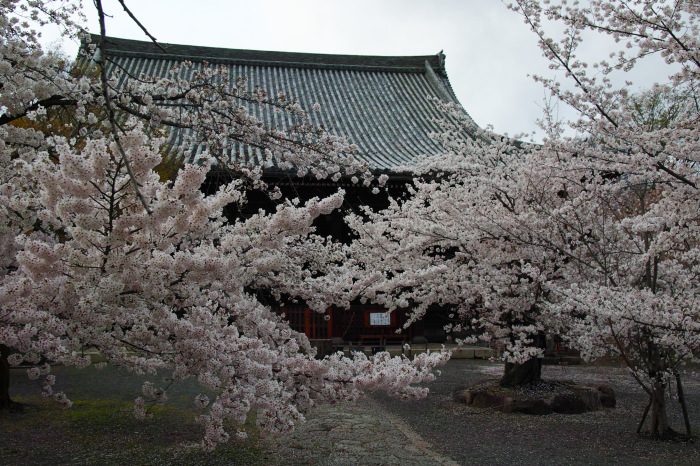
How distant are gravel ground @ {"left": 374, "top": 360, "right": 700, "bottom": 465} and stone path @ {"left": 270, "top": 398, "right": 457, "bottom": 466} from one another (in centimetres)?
24

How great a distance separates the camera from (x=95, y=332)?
10.6 ft

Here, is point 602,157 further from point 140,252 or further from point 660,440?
point 140,252

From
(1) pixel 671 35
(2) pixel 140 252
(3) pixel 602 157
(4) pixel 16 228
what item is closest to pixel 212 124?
(4) pixel 16 228

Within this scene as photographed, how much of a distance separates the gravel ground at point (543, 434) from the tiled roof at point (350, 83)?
26.8ft

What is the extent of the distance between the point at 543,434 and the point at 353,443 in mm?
2247

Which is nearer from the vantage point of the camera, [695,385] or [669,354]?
[669,354]

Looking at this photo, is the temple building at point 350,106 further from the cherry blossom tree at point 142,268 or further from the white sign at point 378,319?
the cherry blossom tree at point 142,268

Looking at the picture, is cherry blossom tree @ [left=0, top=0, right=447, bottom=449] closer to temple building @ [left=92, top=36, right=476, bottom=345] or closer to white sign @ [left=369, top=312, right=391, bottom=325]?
temple building @ [left=92, top=36, right=476, bottom=345]

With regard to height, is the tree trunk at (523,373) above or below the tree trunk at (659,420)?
above

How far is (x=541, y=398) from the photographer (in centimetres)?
741

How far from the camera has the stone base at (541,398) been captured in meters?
7.34

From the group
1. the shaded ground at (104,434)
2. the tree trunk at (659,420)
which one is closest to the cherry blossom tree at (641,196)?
the tree trunk at (659,420)

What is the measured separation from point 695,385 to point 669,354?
5.69 meters

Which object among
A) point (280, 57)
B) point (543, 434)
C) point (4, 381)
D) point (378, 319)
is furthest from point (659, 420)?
point (280, 57)
